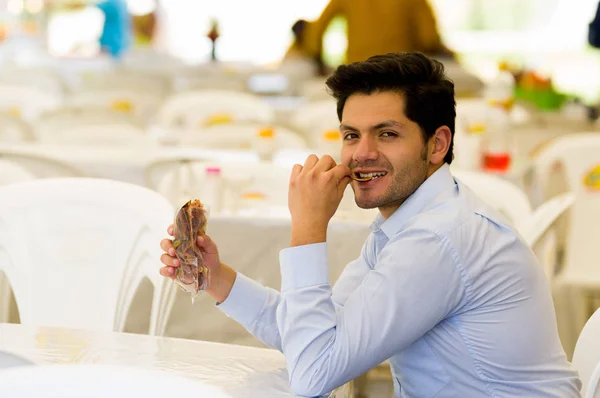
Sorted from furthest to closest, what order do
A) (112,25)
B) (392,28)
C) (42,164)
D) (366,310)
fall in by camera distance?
1. (112,25)
2. (392,28)
3. (42,164)
4. (366,310)

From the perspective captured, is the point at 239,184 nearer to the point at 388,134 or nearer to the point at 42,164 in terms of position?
the point at 42,164

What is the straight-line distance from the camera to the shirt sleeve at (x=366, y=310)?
5.01ft

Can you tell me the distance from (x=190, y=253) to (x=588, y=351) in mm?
727

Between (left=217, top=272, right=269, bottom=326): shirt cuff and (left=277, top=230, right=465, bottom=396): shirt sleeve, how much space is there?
289mm

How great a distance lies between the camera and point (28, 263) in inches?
94.5

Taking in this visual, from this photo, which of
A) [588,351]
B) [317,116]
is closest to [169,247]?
[588,351]

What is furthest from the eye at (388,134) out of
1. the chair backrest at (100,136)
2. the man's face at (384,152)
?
the chair backrest at (100,136)

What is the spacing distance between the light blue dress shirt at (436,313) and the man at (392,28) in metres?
5.32

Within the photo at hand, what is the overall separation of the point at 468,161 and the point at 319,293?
2705mm

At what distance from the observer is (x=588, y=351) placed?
178 centimetres

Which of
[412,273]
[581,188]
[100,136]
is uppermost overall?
[100,136]

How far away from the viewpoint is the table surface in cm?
154

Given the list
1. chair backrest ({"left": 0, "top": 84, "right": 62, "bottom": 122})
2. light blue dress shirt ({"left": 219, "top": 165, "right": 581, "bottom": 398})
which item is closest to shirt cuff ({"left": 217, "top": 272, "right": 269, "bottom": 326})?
light blue dress shirt ({"left": 219, "top": 165, "right": 581, "bottom": 398})

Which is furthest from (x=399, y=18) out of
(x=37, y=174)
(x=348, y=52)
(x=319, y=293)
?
(x=319, y=293)
